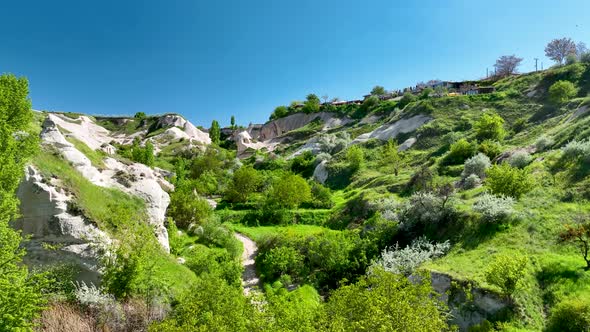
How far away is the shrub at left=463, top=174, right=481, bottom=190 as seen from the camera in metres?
39.6

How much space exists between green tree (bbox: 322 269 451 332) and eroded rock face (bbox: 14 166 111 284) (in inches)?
679

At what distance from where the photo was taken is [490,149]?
5075 cm

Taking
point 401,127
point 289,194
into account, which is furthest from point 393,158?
point 289,194

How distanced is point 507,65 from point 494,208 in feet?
370

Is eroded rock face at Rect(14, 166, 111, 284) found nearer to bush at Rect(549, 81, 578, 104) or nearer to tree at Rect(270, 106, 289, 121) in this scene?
bush at Rect(549, 81, 578, 104)

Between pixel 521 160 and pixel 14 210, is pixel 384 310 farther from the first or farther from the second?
pixel 521 160

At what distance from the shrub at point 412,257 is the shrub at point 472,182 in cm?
1453

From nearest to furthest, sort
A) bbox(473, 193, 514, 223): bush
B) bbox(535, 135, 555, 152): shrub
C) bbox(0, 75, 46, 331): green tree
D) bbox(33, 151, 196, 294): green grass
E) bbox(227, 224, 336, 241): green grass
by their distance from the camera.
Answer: bbox(0, 75, 46, 331): green tree → bbox(473, 193, 514, 223): bush → bbox(33, 151, 196, 294): green grass → bbox(535, 135, 555, 152): shrub → bbox(227, 224, 336, 241): green grass

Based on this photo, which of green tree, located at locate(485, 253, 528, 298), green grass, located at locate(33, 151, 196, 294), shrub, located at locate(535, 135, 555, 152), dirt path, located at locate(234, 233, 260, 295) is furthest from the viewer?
shrub, located at locate(535, 135, 555, 152)

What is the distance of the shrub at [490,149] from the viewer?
49844 millimetres

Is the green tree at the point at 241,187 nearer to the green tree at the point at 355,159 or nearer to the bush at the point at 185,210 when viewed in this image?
the bush at the point at 185,210

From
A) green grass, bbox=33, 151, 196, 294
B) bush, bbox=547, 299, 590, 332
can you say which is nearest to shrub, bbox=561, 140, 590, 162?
bush, bbox=547, 299, 590, 332

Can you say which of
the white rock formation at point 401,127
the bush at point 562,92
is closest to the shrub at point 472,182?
the bush at point 562,92

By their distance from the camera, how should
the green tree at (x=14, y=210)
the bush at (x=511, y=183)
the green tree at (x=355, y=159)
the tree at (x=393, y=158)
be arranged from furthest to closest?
the green tree at (x=355, y=159) < the tree at (x=393, y=158) < the bush at (x=511, y=183) < the green tree at (x=14, y=210)
